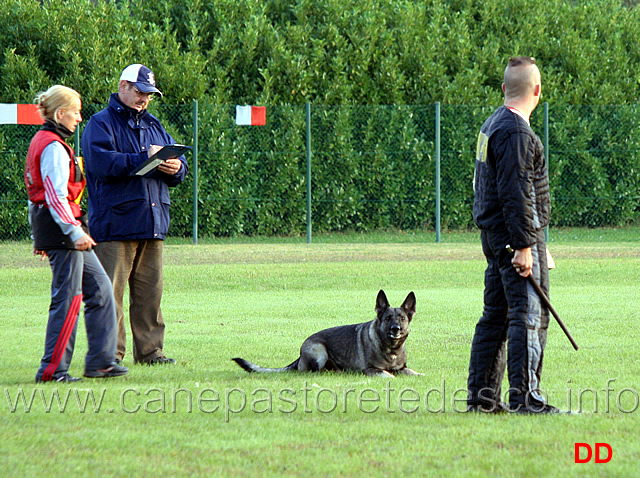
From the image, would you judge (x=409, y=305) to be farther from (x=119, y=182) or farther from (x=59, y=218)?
(x=59, y=218)

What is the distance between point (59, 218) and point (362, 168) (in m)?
14.9

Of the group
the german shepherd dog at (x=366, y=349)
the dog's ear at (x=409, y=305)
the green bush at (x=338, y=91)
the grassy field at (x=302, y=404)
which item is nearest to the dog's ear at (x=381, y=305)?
the german shepherd dog at (x=366, y=349)

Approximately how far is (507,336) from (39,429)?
2682 mm

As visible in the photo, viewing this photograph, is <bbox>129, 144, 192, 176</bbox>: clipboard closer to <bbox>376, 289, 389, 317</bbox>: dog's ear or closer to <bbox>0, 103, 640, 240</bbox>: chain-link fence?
<bbox>376, 289, 389, 317</bbox>: dog's ear

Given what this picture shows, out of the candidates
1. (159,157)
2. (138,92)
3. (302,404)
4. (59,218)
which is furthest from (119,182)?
(302,404)

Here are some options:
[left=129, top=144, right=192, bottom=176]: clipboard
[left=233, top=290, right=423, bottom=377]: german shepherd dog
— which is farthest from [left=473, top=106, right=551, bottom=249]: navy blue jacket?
[left=129, top=144, right=192, bottom=176]: clipboard

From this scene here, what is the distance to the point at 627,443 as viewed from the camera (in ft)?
16.0

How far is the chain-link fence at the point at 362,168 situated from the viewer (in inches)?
791

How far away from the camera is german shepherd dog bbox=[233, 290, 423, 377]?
721cm

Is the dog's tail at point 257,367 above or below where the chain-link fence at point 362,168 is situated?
below

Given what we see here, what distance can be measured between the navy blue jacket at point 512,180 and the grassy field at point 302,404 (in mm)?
1090

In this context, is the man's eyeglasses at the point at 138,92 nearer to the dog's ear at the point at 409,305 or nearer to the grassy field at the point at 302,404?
the grassy field at the point at 302,404

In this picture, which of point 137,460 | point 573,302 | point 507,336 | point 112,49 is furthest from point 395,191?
point 137,460

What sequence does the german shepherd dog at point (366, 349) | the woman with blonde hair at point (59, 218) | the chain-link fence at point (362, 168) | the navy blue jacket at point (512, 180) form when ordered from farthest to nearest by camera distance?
the chain-link fence at point (362, 168) < the german shepherd dog at point (366, 349) < the woman with blonde hair at point (59, 218) < the navy blue jacket at point (512, 180)
